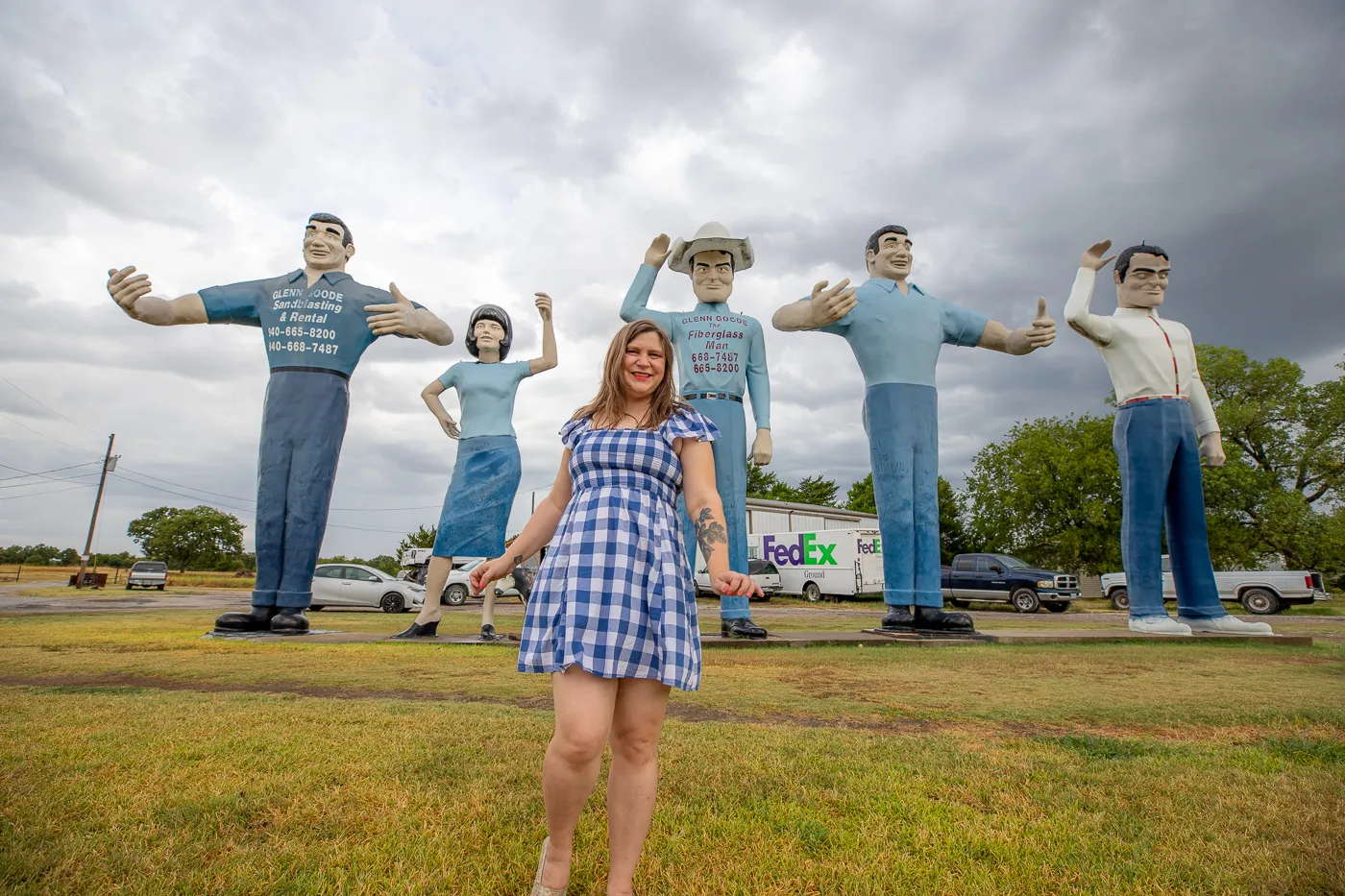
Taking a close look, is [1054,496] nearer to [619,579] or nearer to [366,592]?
[366,592]

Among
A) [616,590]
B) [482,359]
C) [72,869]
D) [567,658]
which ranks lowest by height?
[72,869]

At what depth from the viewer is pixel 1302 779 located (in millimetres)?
2623

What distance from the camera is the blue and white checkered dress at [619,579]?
6.32 feet

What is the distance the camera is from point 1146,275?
7.95 m

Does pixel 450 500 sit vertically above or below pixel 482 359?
below

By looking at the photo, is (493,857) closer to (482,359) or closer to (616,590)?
(616,590)

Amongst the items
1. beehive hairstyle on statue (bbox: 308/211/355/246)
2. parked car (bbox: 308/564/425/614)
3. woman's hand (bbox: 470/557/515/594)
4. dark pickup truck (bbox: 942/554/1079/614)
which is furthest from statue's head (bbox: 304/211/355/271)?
dark pickup truck (bbox: 942/554/1079/614)

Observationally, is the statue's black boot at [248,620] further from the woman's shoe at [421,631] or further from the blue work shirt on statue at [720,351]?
the blue work shirt on statue at [720,351]

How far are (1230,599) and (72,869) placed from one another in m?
23.0

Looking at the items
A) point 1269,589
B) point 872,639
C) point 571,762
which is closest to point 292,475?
point 872,639

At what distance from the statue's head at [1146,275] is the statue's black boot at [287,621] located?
29.6ft

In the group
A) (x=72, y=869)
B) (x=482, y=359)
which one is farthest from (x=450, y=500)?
(x=72, y=869)

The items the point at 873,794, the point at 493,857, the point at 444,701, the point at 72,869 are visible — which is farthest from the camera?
the point at 444,701

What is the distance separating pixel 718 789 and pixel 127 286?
684 cm
